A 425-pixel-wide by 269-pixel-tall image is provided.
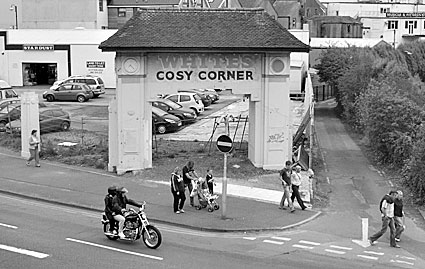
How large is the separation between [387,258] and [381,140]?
15437 millimetres

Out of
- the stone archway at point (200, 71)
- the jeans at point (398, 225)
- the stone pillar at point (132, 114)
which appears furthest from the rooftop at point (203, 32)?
the jeans at point (398, 225)

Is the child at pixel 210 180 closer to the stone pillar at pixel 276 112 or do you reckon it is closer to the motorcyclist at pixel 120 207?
the motorcyclist at pixel 120 207

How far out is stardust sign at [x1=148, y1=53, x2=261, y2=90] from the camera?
2433 centimetres

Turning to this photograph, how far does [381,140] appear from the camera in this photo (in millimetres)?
30703

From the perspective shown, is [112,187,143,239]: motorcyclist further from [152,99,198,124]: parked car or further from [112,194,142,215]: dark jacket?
[152,99,198,124]: parked car

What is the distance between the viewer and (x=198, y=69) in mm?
24422

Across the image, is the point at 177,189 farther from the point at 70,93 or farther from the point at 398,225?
the point at 70,93

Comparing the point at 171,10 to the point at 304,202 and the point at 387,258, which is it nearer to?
the point at 304,202

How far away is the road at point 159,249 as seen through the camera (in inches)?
571

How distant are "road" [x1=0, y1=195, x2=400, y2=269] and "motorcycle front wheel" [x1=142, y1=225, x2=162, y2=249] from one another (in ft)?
0.52

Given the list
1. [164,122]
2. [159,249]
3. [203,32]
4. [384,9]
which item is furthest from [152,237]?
[384,9]

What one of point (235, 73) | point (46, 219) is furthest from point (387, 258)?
point (235, 73)

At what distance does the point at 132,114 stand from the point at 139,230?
9.20 metres

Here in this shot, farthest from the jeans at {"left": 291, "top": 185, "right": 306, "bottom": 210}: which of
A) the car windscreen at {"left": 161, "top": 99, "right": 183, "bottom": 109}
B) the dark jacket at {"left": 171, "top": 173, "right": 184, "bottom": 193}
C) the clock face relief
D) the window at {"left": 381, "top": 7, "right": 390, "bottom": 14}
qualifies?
the window at {"left": 381, "top": 7, "right": 390, "bottom": 14}
